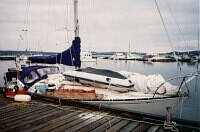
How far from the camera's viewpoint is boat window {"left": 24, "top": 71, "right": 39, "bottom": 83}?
15.5 metres

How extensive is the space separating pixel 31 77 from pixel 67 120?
30.1 ft

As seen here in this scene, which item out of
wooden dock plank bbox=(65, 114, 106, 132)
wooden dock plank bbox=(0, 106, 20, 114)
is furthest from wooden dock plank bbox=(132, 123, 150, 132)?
wooden dock plank bbox=(0, 106, 20, 114)

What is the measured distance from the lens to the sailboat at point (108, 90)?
11.3 m

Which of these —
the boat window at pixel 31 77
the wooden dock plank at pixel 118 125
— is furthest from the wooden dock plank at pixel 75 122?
the boat window at pixel 31 77

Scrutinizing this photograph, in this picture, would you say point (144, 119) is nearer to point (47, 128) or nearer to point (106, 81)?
point (47, 128)

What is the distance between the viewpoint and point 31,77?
1590 cm

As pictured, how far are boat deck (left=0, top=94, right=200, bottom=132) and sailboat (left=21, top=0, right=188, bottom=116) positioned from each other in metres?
1.31

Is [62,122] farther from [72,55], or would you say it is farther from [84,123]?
[72,55]

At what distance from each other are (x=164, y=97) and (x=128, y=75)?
11.2 ft

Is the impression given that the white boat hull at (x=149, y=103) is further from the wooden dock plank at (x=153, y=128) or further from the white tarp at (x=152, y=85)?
the wooden dock plank at (x=153, y=128)

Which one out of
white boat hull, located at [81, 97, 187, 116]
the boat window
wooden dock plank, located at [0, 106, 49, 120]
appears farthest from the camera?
the boat window

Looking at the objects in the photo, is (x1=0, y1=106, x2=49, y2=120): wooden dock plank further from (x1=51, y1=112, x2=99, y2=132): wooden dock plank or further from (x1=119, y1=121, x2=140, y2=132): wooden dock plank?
(x1=119, y1=121, x2=140, y2=132): wooden dock plank

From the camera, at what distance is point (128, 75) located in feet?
46.3

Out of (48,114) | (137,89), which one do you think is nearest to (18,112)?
(48,114)
